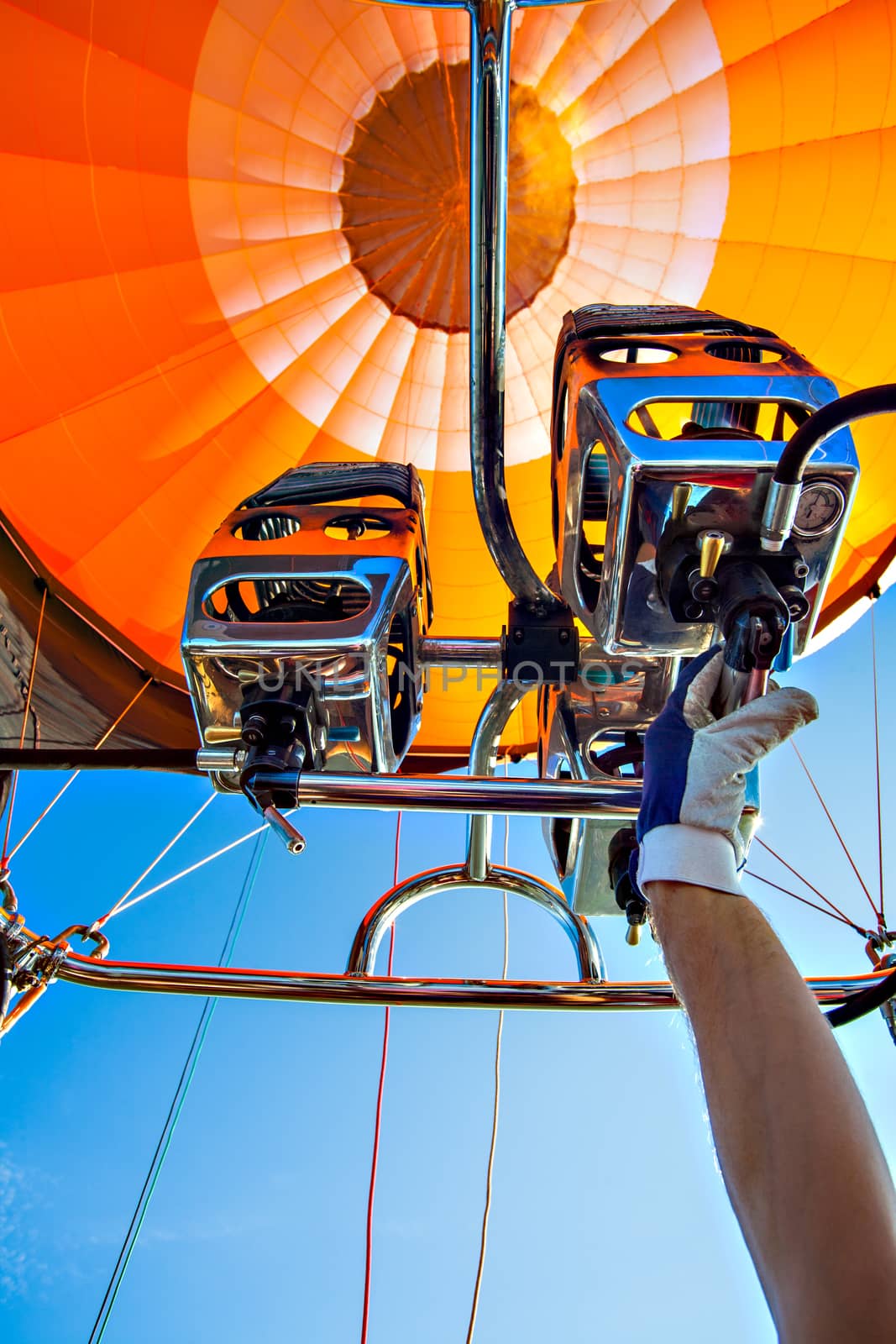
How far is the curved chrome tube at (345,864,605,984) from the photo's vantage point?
5.65 feet

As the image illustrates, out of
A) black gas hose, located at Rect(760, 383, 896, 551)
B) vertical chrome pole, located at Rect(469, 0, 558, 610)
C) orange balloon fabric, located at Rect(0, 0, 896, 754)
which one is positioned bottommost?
black gas hose, located at Rect(760, 383, 896, 551)

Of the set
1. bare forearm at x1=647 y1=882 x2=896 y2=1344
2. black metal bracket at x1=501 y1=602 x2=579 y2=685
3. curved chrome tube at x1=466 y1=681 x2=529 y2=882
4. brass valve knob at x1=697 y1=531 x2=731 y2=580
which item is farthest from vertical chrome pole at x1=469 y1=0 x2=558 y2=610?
bare forearm at x1=647 y1=882 x2=896 y2=1344

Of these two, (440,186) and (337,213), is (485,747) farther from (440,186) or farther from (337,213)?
(337,213)

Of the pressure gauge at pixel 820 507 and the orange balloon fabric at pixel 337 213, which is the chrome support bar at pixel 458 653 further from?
the orange balloon fabric at pixel 337 213

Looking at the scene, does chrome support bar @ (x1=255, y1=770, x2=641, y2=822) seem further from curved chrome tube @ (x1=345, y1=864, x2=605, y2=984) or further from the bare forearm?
curved chrome tube @ (x1=345, y1=864, x2=605, y2=984)

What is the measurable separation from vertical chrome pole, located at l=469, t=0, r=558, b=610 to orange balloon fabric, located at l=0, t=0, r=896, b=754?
1.82 m

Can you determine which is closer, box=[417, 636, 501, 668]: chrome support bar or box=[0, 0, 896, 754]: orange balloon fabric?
box=[417, 636, 501, 668]: chrome support bar

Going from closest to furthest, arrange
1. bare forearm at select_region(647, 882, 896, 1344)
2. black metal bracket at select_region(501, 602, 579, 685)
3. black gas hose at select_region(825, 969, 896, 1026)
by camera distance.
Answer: bare forearm at select_region(647, 882, 896, 1344)
black gas hose at select_region(825, 969, 896, 1026)
black metal bracket at select_region(501, 602, 579, 685)

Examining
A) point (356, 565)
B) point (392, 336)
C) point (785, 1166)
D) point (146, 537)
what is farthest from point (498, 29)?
point (146, 537)

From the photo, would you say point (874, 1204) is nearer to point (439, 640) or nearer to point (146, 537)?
point (439, 640)

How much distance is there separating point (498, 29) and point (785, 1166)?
147 centimetres

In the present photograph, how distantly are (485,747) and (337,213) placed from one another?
2337mm

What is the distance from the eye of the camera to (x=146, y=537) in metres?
3.25

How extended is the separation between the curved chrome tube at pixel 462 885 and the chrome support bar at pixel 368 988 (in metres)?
0.27
